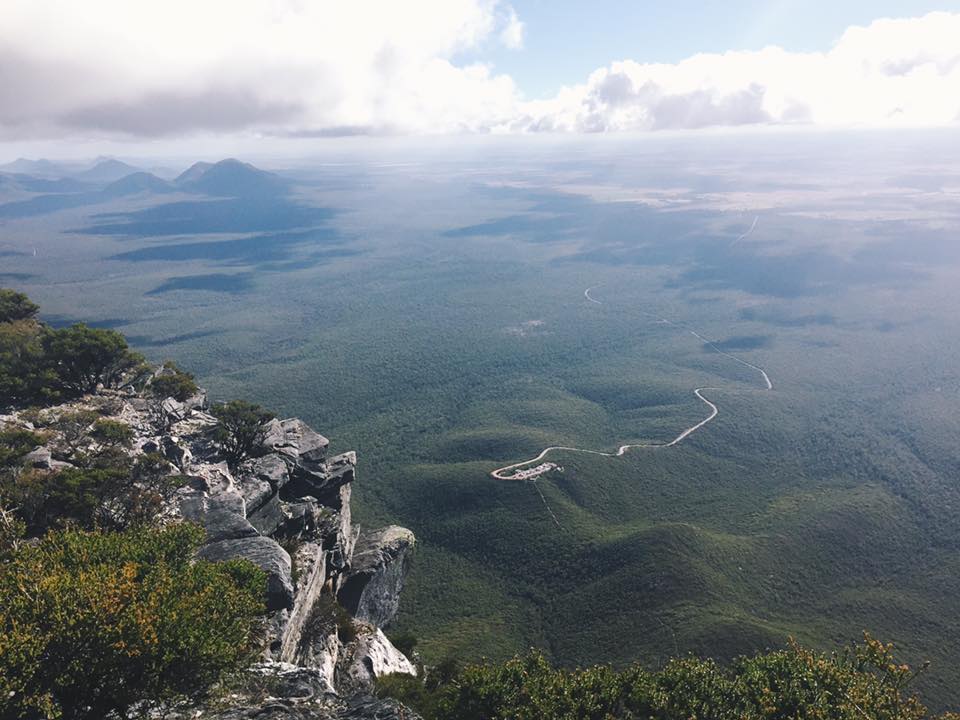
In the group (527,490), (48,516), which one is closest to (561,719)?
(48,516)

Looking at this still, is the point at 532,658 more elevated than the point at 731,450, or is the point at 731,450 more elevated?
the point at 532,658

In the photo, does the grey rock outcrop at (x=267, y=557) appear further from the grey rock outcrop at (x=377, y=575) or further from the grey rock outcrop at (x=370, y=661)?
the grey rock outcrop at (x=377, y=575)

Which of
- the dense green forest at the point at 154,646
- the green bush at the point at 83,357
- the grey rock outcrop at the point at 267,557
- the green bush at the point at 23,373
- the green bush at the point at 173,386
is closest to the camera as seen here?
the dense green forest at the point at 154,646

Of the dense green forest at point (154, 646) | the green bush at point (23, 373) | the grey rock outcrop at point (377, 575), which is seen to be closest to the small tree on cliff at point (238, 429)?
the dense green forest at point (154, 646)

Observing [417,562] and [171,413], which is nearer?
[171,413]

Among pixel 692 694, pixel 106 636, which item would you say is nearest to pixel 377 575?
pixel 692 694

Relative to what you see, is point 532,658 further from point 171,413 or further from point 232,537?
point 171,413
